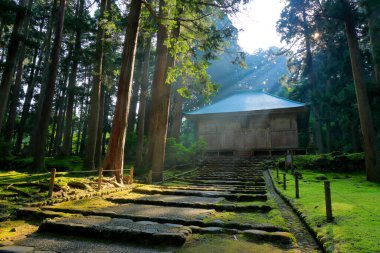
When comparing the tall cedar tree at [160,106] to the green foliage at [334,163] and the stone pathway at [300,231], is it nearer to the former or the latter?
the stone pathway at [300,231]

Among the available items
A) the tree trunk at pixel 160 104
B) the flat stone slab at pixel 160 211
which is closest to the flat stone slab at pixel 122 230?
the flat stone slab at pixel 160 211

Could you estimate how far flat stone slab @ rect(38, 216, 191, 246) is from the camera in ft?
11.2

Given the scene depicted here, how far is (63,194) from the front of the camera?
5.82 meters

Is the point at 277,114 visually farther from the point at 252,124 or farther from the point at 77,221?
the point at 77,221

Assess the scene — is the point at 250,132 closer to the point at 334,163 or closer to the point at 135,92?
the point at 334,163

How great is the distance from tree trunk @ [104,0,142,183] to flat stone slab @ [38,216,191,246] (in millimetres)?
4279

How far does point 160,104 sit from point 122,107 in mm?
3529

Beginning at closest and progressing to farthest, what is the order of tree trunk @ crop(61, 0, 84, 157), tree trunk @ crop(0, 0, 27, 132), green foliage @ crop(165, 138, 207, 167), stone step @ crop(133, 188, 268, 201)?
stone step @ crop(133, 188, 268, 201) < tree trunk @ crop(0, 0, 27, 132) < green foliage @ crop(165, 138, 207, 167) < tree trunk @ crop(61, 0, 84, 157)

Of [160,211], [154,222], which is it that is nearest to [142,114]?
[160,211]

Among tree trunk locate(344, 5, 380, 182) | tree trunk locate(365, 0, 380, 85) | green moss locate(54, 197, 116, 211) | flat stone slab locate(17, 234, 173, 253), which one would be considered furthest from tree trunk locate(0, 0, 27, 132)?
tree trunk locate(365, 0, 380, 85)

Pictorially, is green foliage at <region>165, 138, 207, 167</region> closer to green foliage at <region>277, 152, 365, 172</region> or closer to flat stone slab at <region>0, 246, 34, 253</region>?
green foliage at <region>277, 152, 365, 172</region>

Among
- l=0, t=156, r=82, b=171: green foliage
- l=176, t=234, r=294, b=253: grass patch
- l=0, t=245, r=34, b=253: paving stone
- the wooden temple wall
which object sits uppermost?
the wooden temple wall

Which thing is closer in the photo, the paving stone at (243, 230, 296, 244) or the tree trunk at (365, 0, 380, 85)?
the paving stone at (243, 230, 296, 244)

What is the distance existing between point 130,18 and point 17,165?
11.8 m
